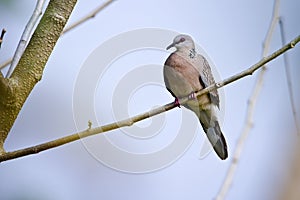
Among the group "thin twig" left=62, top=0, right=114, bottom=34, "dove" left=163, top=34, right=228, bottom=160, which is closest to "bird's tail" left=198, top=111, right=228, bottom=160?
"dove" left=163, top=34, right=228, bottom=160

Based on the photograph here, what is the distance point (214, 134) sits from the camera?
2941mm

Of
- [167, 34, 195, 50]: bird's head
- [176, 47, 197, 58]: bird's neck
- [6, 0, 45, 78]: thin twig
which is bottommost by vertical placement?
[176, 47, 197, 58]: bird's neck

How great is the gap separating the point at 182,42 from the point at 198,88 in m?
0.56

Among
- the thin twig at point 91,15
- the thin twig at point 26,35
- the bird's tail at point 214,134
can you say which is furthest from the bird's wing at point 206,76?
the thin twig at point 26,35

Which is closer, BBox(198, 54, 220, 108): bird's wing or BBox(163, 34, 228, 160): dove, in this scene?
BBox(163, 34, 228, 160): dove

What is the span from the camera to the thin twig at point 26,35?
1399mm

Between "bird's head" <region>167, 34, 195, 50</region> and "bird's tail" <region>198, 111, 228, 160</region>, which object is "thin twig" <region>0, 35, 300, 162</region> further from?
"bird's head" <region>167, 34, 195, 50</region>

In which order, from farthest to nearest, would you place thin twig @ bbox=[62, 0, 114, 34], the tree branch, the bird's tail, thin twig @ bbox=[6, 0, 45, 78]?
the bird's tail → thin twig @ bbox=[62, 0, 114, 34] → thin twig @ bbox=[6, 0, 45, 78] → the tree branch

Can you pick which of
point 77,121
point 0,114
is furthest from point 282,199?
point 0,114

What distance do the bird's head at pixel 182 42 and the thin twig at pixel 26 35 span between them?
70.9 inches

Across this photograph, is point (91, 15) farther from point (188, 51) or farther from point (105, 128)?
Answer: point (188, 51)

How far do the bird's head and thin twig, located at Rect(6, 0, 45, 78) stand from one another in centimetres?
180

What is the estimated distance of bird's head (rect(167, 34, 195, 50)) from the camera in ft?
11.0

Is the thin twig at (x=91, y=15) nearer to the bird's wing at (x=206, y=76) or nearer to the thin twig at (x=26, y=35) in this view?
the thin twig at (x=26, y=35)
